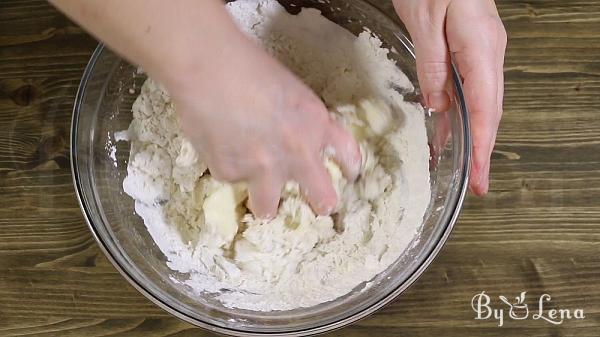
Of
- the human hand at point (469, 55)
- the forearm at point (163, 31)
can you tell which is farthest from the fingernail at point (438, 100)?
the forearm at point (163, 31)

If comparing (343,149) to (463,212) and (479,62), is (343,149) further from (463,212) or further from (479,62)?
(463,212)

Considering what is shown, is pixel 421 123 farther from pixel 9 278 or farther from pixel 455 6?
pixel 9 278

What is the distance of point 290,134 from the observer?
2.41 ft

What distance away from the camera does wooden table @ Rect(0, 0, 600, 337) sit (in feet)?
3.49

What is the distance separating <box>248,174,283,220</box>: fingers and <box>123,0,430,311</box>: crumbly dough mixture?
0.29ft

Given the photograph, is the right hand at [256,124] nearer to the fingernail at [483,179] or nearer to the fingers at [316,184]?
the fingers at [316,184]

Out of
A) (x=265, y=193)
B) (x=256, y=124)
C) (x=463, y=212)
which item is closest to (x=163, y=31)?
(x=256, y=124)

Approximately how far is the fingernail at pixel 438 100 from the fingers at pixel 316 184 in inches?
7.4

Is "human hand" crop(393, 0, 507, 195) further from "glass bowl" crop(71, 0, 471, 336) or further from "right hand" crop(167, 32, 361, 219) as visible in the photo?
"right hand" crop(167, 32, 361, 219)

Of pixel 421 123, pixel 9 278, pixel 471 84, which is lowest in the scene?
pixel 9 278

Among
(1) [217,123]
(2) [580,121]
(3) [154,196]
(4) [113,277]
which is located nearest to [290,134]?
(1) [217,123]

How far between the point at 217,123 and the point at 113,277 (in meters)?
0.50

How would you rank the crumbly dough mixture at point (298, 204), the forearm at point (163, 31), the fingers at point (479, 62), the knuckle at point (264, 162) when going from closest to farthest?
the forearm at point (163, 31)
the knuckle at point (264, 162)
the fingers at point (479, 62)
the crumbly dough mixture at point (298, 204)

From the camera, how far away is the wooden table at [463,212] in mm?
1062
